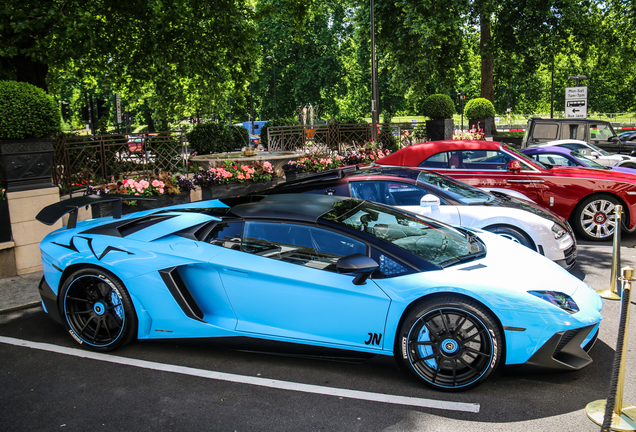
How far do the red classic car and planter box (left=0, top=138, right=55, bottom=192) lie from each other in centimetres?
560

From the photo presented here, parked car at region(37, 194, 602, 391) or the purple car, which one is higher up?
the purple car

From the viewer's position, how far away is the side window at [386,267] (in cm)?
380

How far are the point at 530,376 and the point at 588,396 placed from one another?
16.9 inches

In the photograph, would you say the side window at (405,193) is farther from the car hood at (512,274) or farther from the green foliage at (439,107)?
the green foliage at (439,107)

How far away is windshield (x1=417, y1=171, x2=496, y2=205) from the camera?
668cm

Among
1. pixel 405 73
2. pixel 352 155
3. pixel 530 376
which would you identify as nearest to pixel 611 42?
pixel 405 73

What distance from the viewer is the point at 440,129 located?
66.2ft

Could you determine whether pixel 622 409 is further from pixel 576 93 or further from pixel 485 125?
pixel 485 125

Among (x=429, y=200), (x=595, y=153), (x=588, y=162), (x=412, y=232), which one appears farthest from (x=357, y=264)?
(x=595, y=153)

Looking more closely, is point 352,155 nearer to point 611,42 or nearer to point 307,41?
point 611,42

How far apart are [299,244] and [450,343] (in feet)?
4.29

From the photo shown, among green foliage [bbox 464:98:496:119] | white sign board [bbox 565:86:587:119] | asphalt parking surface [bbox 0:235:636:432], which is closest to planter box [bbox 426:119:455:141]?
green foliage [bbox 464:98:496:119]

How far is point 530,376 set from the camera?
3975mm

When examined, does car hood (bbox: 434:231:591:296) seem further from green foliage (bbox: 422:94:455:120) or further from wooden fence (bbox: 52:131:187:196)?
green foliage (bbox: 422:94:455:120)
